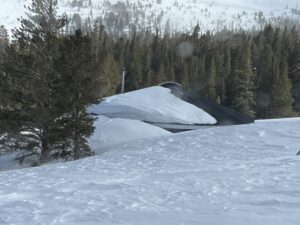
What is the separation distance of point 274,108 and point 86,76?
37.3 m

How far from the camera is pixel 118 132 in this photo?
20594mm

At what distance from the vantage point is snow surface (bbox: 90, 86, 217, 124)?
2323 cm

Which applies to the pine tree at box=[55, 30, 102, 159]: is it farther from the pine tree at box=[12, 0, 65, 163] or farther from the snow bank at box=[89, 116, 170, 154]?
the snow bank at box=[89, 116, 170, 154]

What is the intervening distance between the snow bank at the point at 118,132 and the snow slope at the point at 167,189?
25.1 feet

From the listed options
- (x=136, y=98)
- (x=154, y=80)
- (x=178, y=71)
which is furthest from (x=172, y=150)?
(x=178, y=71)

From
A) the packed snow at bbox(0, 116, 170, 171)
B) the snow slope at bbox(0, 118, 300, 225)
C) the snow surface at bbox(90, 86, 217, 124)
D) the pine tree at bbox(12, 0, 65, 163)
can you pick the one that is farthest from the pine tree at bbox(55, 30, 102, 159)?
the snow surface at bbox(90, 86, 217, 124)

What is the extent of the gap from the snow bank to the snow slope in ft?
25.1

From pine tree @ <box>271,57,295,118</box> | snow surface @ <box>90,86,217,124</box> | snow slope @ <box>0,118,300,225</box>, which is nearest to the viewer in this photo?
snow slope @ <box>0,118,300,225</box>

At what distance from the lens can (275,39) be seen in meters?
78.7

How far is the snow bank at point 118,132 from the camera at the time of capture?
19.7 m

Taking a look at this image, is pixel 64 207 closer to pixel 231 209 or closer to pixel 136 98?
pixel 231 209

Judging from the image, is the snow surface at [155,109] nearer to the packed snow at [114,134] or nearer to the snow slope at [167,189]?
the packed snow at [114,134]

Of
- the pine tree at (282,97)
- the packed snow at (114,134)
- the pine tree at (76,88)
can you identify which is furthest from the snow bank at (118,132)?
the pine tree at (282,97)

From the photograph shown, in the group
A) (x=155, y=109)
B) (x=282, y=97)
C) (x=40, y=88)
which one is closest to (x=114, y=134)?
(x=155, y=109)
